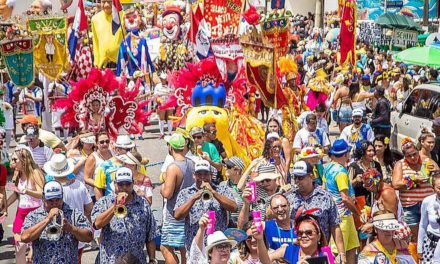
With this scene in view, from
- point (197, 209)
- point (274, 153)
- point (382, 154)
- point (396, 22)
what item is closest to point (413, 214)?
point (274, 153)

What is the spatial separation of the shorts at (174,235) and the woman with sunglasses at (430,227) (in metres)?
2.10

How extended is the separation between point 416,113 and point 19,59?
6.39 metres

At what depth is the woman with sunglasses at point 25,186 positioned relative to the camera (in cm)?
957

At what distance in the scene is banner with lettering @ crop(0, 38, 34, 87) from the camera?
15.9 m

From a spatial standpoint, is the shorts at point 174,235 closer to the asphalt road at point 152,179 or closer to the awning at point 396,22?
the asphalt road at point 152,179

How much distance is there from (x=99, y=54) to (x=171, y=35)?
11.6ft

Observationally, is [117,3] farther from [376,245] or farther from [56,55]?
[376,245]

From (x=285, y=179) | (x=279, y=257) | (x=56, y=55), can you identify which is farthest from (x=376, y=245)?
(x=56, y=55)

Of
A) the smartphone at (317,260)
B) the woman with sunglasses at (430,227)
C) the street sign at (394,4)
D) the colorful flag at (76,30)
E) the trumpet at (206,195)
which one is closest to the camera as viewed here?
the smartphone at (317,260)

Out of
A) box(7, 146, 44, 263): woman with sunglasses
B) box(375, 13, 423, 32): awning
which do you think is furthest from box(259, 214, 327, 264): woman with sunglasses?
box(375, 13, 423, 32): awning

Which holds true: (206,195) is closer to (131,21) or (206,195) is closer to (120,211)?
(120,211)

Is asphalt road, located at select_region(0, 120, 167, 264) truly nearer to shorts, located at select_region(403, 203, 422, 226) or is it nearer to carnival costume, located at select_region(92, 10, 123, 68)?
carnival costume, located at select_region(92, 10, 123, 68)

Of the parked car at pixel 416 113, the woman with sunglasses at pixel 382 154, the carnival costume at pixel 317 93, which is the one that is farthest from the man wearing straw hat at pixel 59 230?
the carnival costume at pixel 317 93

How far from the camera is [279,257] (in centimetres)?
716
